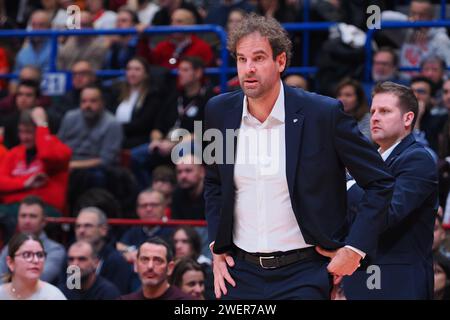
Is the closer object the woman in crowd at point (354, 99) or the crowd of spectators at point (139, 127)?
the crowd of spectators at point (139, 127)

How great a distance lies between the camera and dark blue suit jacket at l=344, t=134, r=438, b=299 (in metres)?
5.62

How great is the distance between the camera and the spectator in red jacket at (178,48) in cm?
1152

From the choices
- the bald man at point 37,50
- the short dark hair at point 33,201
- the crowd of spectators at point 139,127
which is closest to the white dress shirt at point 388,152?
the crowd of spectators at point 139,127

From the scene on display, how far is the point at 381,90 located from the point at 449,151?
376cm

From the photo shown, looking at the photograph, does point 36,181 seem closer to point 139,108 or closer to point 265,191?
point 139,108

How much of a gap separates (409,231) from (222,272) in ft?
3.91

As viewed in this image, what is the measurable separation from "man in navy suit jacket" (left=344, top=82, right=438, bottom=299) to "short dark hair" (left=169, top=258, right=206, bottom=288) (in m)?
2.63

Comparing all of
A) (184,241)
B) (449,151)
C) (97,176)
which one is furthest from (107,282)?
(449,151)

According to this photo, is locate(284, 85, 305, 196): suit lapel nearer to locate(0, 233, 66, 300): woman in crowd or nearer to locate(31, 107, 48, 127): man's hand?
locate(0, 233, 66, 300): woman in crowd

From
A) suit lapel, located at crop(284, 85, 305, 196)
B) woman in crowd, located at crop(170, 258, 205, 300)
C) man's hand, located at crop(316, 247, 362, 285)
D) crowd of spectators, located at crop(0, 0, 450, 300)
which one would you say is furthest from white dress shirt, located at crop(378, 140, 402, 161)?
woman in crowd, located at crop(170, 258, 205, 300)

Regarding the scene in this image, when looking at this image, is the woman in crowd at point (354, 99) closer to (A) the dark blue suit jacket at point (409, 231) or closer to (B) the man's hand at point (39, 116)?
(B) the man's hand at point (39, 116)

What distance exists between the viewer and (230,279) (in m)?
4.96

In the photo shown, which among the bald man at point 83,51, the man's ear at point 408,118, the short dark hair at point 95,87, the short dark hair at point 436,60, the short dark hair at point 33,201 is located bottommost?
the short dark hair at point 33,201
